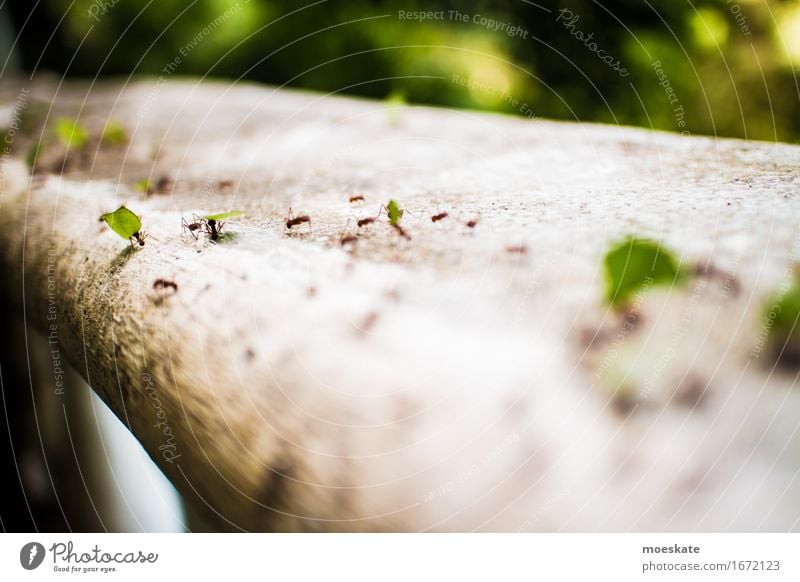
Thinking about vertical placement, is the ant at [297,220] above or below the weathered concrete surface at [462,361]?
above

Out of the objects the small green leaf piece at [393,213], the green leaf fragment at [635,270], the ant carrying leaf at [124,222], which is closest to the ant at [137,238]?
the ant carrying leaf at [124,222]

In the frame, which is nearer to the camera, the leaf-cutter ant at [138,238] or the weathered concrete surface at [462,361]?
the weathered concrete surface at [462,361]

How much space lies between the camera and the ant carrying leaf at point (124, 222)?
583 mm

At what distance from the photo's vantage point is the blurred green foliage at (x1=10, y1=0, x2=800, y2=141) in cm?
168

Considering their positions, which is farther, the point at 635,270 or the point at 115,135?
the point at 115,135

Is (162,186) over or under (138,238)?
over

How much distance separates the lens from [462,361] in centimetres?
43

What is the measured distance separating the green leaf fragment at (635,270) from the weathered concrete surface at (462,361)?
0.01 meters

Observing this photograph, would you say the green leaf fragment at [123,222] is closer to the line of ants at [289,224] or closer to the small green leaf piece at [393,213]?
the line of ants at [289,224]

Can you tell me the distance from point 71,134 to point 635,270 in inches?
41.7

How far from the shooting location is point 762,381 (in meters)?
0.43

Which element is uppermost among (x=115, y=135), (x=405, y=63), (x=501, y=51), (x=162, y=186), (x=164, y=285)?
(x=405, y=63)

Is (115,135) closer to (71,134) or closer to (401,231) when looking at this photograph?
(71,134)

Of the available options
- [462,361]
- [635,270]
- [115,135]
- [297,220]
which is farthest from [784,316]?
[115,135]
